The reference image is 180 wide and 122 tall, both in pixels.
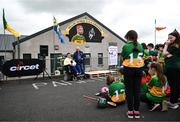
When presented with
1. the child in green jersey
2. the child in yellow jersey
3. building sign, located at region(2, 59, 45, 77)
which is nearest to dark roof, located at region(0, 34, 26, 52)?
building sign, located at region(2, 59, 45, 77)

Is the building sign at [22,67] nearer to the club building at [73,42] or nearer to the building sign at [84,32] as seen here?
the club building at [73,42]

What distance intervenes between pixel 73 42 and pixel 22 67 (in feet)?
46.1

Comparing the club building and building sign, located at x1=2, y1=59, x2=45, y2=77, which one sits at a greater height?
the club building

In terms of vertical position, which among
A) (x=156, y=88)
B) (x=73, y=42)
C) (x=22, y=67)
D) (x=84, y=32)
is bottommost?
(x=156, y=88)

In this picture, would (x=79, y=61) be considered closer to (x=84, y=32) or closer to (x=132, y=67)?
(x=132, y=67)

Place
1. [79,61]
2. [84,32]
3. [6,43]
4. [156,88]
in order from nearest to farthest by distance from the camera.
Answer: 1. [156,88]
2. [79,61]
3. [84,32]
4. [6,43]

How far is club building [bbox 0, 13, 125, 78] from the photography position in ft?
85.4

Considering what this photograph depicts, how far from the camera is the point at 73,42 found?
29.6m

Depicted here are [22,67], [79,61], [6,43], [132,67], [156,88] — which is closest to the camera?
[132,67]

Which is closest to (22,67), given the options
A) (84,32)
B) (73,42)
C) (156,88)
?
(156,88)

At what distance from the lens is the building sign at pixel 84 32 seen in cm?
2941

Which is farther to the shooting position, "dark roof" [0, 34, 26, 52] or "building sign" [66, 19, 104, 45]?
"building sign" [66, 19, 104, 45]

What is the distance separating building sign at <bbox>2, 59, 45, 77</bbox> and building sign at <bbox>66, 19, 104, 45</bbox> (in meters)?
12.8

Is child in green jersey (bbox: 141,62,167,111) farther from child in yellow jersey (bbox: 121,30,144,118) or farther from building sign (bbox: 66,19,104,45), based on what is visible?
building sign (bbox: 66,19,104,45)
